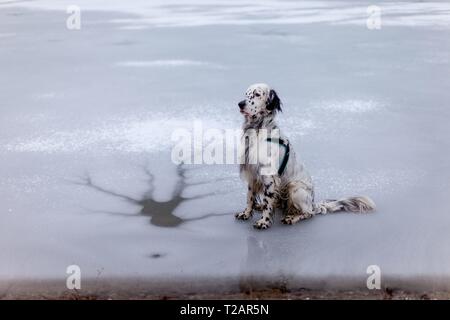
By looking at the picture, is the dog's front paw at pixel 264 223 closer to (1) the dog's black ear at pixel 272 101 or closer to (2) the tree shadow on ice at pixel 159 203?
(2) the tree shadow on ice at pixel 159 203

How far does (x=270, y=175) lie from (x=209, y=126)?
5.69ft

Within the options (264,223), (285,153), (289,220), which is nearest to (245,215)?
(264,223)

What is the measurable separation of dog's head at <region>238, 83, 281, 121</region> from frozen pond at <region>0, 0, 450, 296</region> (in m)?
0.71

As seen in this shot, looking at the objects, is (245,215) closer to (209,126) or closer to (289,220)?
(289,220)

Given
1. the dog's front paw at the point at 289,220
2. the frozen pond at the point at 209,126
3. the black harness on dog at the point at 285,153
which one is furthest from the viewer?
the dog's front paw at the point at 289,220

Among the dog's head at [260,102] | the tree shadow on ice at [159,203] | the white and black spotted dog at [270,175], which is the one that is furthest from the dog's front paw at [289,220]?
the dog's head at [260,102]

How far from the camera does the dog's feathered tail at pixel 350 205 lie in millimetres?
4465

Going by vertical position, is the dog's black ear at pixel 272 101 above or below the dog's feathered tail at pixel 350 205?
above

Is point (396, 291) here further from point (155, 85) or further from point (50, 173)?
point (155, 85)

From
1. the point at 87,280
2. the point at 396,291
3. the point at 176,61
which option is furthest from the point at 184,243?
the point at 176,61

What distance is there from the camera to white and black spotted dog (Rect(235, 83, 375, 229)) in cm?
409

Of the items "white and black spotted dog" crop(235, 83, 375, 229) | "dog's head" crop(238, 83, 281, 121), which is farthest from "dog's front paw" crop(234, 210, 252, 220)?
"dog's head" crop(238, 83, 281, 121)

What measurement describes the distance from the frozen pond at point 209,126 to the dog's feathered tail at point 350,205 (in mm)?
67
